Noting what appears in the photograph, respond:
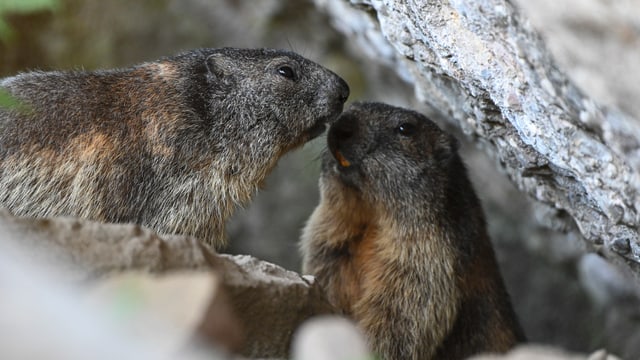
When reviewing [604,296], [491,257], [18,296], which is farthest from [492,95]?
[604,296]

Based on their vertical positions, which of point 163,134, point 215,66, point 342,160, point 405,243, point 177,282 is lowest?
point 405,243

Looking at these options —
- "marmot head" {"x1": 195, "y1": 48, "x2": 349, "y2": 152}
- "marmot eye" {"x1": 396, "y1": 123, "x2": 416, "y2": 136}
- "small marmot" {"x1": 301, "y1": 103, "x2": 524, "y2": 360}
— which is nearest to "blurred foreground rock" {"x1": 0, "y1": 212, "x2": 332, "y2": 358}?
"marmot head" {"x1": 195, "y1": 48, "x2": 349, "y2": 152}

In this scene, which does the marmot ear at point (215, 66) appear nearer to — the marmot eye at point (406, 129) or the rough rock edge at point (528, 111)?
the rough rock edge at point (528, 111)

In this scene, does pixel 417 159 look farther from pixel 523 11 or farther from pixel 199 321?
pixel 199 321

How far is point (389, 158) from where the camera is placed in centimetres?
700

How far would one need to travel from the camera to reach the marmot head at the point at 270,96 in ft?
20.5

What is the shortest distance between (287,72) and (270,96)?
0.82 ft

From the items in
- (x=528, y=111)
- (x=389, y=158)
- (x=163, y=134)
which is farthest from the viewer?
(x=389, y=158)

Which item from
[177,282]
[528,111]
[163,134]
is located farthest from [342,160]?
[177,282]

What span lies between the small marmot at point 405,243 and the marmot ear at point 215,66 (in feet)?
3.72

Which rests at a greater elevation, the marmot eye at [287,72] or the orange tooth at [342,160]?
the marmot eye at [287,72]

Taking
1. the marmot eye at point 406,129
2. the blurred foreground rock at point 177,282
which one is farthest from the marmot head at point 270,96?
the blurred foreground rock at point 177,282

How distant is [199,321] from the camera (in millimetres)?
3375

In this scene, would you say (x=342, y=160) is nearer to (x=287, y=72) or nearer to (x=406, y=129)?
(x=406, y=129)
